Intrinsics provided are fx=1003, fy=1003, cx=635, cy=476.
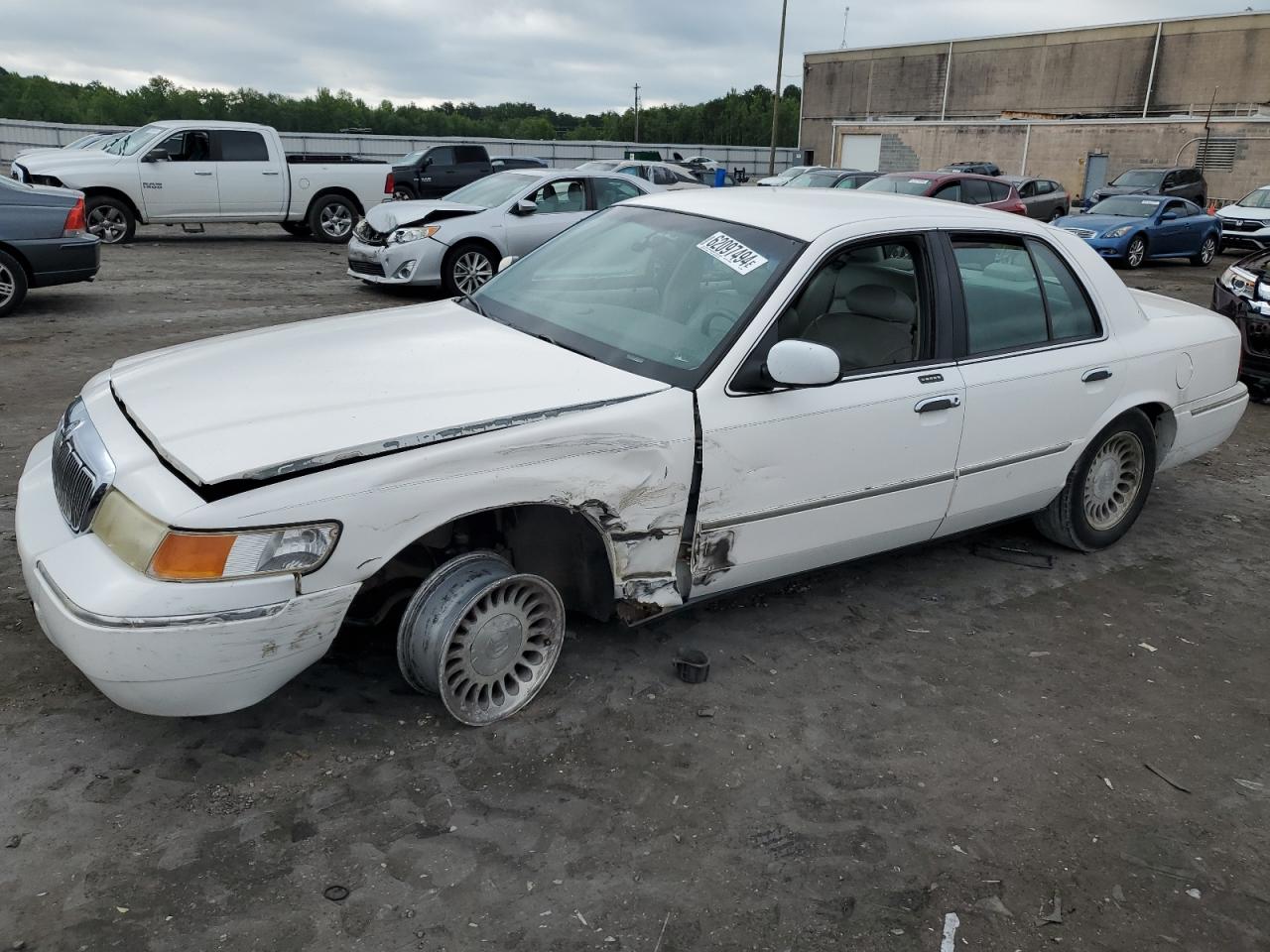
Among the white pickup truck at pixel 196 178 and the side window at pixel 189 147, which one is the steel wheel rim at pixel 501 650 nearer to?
the white pickup truck at pixel 196 178

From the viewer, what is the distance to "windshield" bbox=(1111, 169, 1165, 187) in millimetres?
22469

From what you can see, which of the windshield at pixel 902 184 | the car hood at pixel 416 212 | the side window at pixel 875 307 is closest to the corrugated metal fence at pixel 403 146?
the windshield at pixel 902 184

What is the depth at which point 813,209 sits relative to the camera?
402 cm

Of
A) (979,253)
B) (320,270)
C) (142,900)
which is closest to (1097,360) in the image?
(979,253)

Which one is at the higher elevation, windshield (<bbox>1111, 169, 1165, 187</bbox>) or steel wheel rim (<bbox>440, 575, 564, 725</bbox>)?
windshield (<bbox>1111, 169, 1165, 187</bbox>)

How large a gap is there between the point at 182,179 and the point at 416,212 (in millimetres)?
6073

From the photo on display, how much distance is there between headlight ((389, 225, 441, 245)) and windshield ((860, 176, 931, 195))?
8873mm

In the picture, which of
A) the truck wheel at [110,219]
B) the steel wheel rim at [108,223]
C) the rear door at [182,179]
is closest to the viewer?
the truck wheel at [110,219]

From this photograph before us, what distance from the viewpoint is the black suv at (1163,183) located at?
22.3 m

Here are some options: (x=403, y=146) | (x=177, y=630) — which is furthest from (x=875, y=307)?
(x=403, y=146)

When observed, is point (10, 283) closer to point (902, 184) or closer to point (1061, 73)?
point (902, 184)

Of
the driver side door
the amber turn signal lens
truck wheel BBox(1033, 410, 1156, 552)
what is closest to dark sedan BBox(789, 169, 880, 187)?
truck wheel BBox(1033, 410, 1156, 552)

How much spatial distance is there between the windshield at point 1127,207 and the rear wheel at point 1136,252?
2.35 ft

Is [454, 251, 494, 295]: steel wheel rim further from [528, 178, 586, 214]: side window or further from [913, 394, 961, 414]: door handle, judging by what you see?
[913, 394, 961, 414]: door handle
